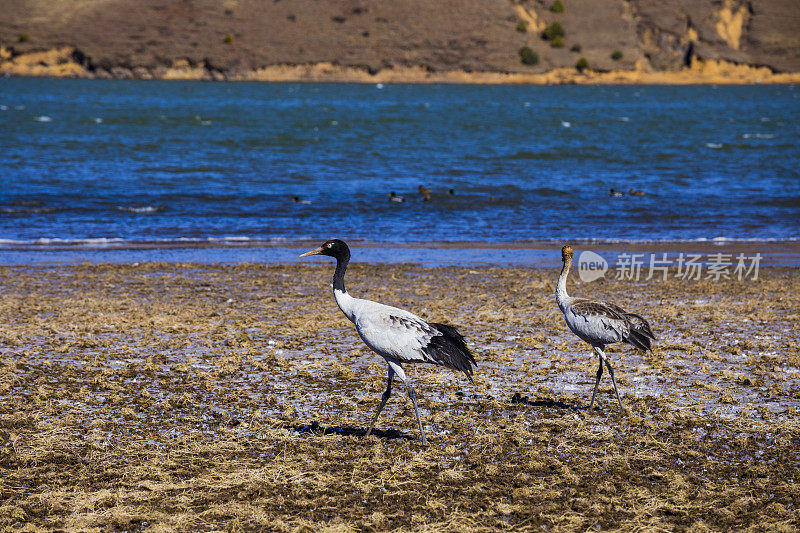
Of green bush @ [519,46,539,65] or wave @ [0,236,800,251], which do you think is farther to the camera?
green bush @ [519,46,539,65]

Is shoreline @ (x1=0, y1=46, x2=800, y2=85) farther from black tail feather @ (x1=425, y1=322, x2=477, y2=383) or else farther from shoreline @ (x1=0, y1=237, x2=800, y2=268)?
black tail feather @ (x1=425, y1=322, x2=477, y2=383)

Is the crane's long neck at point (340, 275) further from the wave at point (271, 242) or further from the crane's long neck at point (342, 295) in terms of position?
the wave at point (271, 242)

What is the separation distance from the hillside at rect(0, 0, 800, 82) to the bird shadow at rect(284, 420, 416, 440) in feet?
490

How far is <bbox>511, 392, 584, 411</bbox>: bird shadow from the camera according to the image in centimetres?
962

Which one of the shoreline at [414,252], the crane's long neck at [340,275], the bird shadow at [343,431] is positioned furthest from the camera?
the shoreline at [414,252]

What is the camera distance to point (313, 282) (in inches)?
661

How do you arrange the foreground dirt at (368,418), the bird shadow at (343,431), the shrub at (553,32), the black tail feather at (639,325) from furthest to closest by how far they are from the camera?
the shrub at (553,32), the black tail feather at (639,325), the bird shadow at (343,431), the foreground dirt at (368,418)

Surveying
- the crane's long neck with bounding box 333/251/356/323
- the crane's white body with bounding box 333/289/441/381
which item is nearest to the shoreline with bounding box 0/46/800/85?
the crane's long neck with bounding box 333/251/356/323

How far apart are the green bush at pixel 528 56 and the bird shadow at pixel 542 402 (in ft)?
514

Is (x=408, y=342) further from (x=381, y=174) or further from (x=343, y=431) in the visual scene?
(x=381, y=174)

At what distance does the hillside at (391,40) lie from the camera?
15238 centimetres

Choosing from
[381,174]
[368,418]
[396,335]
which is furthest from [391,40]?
[396,335]

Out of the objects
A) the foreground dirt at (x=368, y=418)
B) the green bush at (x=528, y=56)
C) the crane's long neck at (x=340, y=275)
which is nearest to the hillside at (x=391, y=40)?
the green bush at (x=528, y=56)

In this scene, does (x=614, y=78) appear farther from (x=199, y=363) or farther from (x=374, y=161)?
(x=199, y=363)
